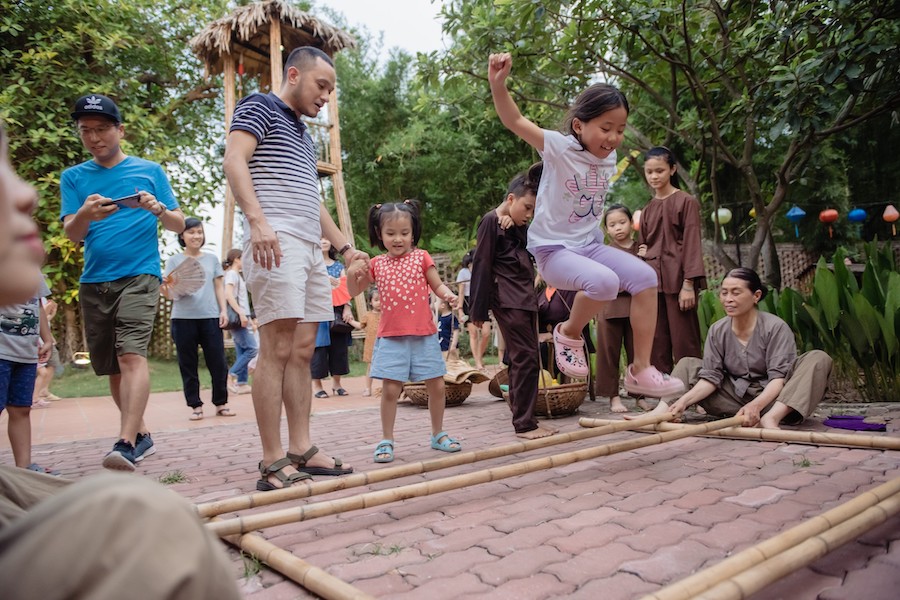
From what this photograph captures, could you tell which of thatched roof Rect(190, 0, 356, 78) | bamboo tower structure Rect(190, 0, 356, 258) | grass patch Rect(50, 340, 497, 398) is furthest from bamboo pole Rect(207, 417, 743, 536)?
thatched roof Rect(190, 0, 356, 78)

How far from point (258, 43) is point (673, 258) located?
10651 millimetres

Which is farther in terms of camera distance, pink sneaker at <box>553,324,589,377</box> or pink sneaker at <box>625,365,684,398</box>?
pink sneaker at <box>553,324,589,377</box>

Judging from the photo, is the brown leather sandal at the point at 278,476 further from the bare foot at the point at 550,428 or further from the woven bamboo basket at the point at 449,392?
the woven bamboo basket at the point at 449,392

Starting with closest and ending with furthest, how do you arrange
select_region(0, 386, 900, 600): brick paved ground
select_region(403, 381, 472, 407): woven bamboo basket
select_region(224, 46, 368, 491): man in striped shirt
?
select_region(0, 386, 900, 600): brick paved ground < select_region(224, 46, 368, 491): man in striped shirt < select_region(403, 381, 472, 407): woven bamboo basket

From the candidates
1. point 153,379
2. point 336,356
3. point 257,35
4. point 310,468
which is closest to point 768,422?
point 310,468

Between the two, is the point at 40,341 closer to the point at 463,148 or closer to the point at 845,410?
the point at 845,410

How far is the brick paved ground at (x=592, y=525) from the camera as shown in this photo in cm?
193

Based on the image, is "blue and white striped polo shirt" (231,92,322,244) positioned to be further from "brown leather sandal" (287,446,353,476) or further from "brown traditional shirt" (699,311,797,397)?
"brown traditional shirt" (699,311,797,397)

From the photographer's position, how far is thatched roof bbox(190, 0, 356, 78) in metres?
11.8

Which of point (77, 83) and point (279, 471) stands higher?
point (77, 83)

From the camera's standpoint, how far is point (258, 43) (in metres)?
13.1

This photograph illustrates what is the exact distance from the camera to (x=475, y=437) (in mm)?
4715

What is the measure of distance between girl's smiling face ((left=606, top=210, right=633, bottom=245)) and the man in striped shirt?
3.08m

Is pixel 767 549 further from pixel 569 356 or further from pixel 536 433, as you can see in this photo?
pixel 536 433
